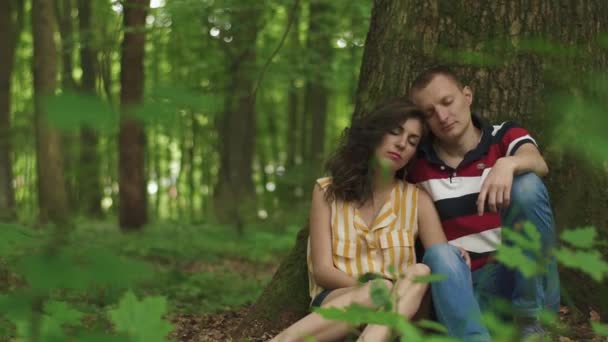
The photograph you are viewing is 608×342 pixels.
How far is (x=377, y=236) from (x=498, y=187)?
0.64 meters

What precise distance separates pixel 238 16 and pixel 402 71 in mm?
6104

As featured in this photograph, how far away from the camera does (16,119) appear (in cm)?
1672

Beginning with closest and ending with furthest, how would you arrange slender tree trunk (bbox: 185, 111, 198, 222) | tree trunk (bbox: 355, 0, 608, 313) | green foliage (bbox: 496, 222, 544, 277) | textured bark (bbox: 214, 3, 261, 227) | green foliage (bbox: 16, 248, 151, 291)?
green foliage (bbox: 16, 248, 151, 291) < green foliage (bbox: 496, 222, 544, 277) < tree trunk (bbox: 355, 0, 608, 313) < textured bark (bbox: 214, 3, 261, 227) < slender tree trunk (bbox: 185, 111, 198, 222)

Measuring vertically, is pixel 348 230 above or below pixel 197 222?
above

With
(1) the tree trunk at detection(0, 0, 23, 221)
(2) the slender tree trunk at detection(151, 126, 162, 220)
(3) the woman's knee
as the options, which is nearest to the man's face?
(3) the woman's knee

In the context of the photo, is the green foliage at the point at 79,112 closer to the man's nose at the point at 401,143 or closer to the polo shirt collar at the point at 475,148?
the man's nose at the point at 401,143

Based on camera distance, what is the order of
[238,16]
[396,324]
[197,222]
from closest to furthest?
[396,324], [238,16], [197,222]

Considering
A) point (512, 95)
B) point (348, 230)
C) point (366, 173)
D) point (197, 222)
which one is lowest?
point (197, 222)

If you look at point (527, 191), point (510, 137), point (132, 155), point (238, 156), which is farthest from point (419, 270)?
point (238, 156)

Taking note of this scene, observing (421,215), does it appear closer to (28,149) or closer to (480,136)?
(480,136)

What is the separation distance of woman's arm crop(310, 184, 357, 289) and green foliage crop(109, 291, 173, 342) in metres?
1.54

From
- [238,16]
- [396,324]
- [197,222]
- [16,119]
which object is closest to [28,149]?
[16,119]

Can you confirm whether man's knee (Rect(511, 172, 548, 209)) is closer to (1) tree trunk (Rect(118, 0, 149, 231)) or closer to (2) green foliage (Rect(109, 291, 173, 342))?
(2) green foliage (Rect(109, 291, 173, 342))

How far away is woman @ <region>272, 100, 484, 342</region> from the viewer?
3.62 meters
